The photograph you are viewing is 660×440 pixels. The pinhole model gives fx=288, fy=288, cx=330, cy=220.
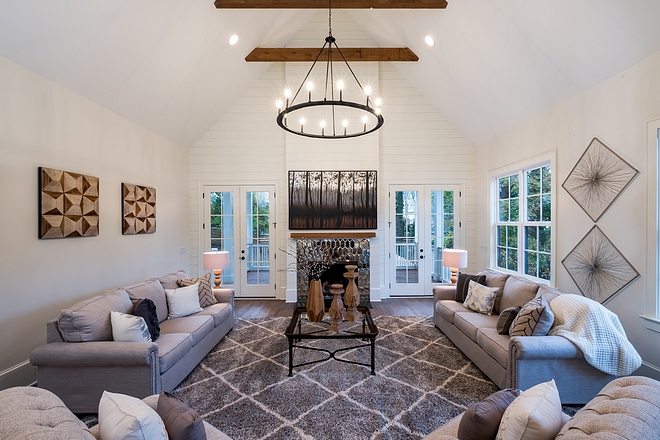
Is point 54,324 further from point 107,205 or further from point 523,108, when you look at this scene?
point 523,108

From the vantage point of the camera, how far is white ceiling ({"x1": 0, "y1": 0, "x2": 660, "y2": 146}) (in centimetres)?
246

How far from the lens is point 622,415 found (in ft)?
3.27

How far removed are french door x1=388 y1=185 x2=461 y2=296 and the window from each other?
2.71ft

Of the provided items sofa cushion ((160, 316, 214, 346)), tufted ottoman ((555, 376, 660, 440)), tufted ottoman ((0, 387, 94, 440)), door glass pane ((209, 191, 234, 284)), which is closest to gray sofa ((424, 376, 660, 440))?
tufted ottoman ((555, 376, 660, 440))

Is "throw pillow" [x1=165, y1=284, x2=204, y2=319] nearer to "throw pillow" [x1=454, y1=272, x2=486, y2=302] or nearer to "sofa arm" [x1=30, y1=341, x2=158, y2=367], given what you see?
"sofa arm" [x1=30, y1=341, x2=158, y2=367]

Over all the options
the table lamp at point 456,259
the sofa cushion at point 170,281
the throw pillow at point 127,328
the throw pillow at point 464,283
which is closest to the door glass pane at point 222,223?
the sofa cushion at point 170,281

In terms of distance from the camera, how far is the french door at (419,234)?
5.51m

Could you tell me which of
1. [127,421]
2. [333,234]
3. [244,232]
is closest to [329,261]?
[333,234]

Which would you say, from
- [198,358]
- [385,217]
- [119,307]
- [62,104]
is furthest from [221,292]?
[385,217]

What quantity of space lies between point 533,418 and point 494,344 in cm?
170

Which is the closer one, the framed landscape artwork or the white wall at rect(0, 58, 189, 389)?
the white wall at rect(0, 58, 189, 389)

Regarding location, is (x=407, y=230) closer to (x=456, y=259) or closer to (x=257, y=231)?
(x=456, y=259)

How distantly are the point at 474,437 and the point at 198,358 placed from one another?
2.62m

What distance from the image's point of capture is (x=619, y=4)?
7.61ft
